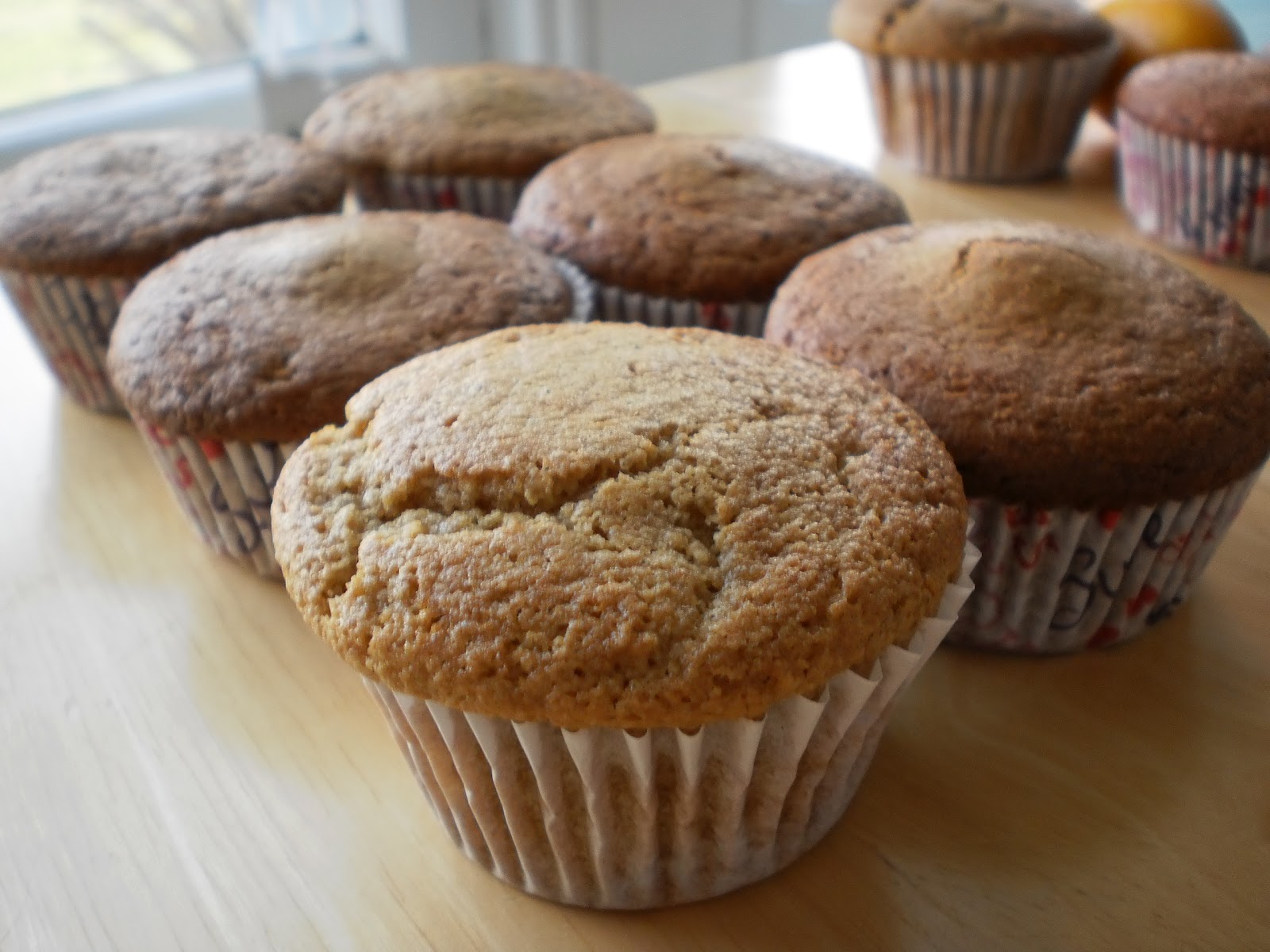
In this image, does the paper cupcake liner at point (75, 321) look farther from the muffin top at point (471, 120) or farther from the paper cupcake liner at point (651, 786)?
the paper cupcake liner at point (651, 786)

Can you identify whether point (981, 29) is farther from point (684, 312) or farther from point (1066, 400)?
point (1066, 400)

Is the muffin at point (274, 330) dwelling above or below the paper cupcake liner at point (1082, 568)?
above

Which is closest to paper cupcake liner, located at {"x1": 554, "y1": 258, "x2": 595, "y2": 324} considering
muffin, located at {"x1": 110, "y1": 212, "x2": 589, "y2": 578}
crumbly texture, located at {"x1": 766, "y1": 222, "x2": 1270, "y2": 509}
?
muffin, located at {"x1": 110, "y1": 212, "x2": 589, "y2": 578}

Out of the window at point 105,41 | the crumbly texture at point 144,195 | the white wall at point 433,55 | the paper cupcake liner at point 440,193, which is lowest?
the white wall at point 433,55

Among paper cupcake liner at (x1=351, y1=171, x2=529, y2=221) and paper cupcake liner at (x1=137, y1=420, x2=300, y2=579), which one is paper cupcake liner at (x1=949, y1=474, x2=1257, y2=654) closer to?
paper cupcake liner at (x1=137, y1=420, x2=300, y2=579)

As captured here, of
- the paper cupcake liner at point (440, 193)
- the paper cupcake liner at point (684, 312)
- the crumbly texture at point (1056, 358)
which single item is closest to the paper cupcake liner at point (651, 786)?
the crumbly texture at point (1056, 358)

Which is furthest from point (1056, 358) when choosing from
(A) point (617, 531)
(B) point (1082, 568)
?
(A) point (617, 531)
